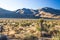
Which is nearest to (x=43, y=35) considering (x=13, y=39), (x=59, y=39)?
(x=13, y=39)

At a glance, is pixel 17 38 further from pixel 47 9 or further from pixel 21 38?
pixel 47 9

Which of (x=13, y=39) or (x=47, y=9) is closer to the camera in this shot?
(x=13, y=39)

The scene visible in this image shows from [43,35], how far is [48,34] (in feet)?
4.27

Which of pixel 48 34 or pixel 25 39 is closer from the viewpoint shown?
pixel 25 39

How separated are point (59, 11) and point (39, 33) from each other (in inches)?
6530

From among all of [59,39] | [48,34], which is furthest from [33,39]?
[48,34]

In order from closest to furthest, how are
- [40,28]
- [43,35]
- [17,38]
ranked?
[17,38] → [43,35] → [40,28]

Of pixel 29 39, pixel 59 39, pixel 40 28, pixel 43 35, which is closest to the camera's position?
pixel 59 39

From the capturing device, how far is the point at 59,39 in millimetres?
18203

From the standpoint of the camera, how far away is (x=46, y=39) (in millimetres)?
21688

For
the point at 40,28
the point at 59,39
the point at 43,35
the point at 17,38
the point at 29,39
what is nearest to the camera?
the point at 59,39

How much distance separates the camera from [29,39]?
2048 cm

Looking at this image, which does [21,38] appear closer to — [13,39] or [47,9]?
[13,39]

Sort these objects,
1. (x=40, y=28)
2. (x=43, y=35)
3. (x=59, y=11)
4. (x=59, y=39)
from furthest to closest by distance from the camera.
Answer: (x=59, y=11), (x=40, y=28), (x=43, y=35), (x=59, y=39)
